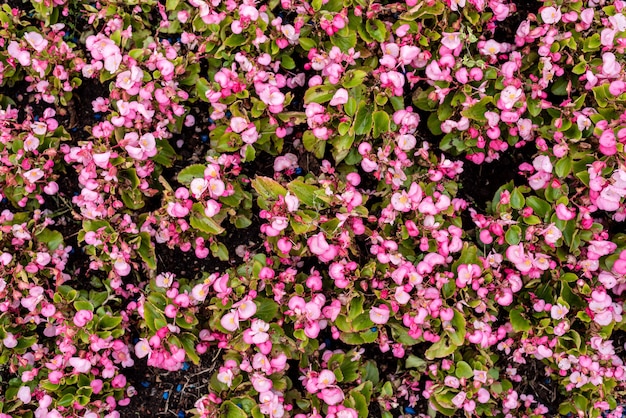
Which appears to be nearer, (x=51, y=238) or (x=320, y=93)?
(x=320, y=93)

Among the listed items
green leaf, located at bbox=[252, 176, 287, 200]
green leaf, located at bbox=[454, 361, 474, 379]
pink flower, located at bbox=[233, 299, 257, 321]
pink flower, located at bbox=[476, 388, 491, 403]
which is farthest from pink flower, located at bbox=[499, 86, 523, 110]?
pink flower, located at bbox=[233, 299, 257, 321]

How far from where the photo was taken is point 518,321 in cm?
248

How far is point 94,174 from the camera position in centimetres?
246

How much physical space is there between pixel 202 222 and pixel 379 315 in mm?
847

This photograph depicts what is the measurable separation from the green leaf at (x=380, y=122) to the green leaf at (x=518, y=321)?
3.23ft

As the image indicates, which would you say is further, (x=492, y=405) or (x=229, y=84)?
(x=492, y=405)

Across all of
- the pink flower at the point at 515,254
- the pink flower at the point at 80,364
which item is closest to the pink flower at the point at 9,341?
the pink flower at the point at 80,364

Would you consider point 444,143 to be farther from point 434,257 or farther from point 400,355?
point 400,355

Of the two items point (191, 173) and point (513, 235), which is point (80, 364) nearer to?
point (191, 173)

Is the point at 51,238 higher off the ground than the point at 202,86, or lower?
lower

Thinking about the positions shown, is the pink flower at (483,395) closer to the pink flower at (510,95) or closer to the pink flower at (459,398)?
the pink flower at (459,398)

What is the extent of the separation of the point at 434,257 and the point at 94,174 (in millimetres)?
1503

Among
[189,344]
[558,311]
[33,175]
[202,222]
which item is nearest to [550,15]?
[558,311]

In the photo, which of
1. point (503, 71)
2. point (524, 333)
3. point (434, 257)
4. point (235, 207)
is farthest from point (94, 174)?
point (524, 333)
